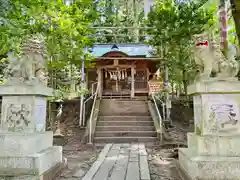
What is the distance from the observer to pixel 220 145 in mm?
3131

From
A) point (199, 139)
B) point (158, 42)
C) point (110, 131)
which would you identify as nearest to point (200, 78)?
point (199, 139)

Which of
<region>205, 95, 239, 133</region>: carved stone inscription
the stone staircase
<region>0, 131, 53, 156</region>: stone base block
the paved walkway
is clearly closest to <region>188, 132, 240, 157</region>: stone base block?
<region>205, 95, 239, 133</region>: carved stone inscription

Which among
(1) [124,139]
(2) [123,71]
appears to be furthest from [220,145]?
(2) [123,71]

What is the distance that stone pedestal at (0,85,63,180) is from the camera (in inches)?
123

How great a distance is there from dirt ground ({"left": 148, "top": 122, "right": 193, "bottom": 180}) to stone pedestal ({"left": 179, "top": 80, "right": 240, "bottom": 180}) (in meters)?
0.71

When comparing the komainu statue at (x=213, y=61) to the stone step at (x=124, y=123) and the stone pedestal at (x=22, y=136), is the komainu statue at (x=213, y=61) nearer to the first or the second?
the stone pedestal at (x=22, y=136)

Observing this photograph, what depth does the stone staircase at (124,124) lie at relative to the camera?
24.7 ft

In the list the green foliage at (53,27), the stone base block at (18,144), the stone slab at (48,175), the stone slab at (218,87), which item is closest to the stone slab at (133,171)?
the stone slab at (48,175)

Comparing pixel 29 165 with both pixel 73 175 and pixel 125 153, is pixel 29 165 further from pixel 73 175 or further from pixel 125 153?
pixel 125 153

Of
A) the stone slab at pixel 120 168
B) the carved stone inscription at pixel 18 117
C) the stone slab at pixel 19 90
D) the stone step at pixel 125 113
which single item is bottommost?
the stone slab at pixel 120 168

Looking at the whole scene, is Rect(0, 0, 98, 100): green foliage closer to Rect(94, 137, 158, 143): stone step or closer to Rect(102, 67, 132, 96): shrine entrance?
Rect(94, 137, 158, 143): stone step

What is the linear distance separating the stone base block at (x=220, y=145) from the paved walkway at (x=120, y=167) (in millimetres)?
984

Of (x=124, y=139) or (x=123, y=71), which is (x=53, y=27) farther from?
(x=123, y=71)

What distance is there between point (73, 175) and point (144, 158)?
1.62 meters
